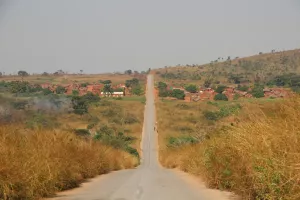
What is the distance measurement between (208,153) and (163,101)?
104270 mm

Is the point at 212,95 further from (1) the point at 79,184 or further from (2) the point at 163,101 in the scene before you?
(1) the point at 79,184

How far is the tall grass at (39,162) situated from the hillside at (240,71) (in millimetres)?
105234

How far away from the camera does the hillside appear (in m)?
141

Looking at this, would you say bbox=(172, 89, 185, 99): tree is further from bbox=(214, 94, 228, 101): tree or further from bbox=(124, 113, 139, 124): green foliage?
bbox=(124, 113, 139, 124): green foliage

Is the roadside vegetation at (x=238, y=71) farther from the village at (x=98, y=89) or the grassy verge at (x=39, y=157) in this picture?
the grassy verge at (x=39, y=157)

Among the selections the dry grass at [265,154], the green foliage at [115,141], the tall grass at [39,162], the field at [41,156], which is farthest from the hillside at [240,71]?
the dry grass at [265,154]

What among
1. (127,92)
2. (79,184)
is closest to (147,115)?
(127,92)

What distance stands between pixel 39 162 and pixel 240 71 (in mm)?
155916

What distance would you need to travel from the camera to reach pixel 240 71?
549 feet

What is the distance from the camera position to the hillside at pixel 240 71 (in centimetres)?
14075

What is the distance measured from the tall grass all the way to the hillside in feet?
345

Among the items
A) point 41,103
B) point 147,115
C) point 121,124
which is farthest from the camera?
point 147,115

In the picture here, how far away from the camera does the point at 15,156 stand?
1384 centimetres

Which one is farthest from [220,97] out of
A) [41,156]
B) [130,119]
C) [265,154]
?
[265,154]
